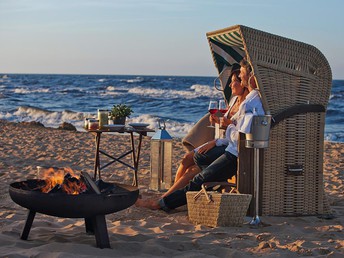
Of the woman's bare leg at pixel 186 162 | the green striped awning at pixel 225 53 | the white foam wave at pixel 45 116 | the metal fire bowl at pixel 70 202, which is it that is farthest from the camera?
the white foam wave at pixel 45 116

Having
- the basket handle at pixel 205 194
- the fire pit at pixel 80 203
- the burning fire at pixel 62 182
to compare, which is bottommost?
the basket handle at pixel 205 194

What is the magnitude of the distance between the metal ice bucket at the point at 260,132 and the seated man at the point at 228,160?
0.17 m

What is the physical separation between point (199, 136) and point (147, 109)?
19.2 meters

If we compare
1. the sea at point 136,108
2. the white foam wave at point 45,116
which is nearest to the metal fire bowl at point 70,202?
the sea at point 136,108

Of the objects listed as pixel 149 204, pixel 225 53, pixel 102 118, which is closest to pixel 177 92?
pixel 225 53

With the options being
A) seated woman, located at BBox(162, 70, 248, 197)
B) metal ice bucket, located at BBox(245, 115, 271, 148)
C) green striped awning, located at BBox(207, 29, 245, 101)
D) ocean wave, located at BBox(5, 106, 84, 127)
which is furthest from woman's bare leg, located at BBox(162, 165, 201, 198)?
ocean wave, located at BBox(5, 106, 84, 127)

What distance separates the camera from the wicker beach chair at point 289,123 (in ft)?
18.0

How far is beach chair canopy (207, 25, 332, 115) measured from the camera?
5418 millimetres

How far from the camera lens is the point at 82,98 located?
3247 cm

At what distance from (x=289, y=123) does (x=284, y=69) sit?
489 millimetres

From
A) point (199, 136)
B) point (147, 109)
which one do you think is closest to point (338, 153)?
point (199, 136)

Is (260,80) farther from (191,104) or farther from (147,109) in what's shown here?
(191,104)

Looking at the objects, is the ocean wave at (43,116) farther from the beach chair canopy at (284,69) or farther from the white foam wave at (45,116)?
the beach chair canopy at (284,69)

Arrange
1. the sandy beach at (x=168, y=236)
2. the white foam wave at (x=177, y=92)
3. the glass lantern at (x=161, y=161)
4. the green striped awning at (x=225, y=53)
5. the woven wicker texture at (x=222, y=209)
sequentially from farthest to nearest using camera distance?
the white foam wave at (x=177, y=92) → the glass lantern at (x=161, y=161) → the green striped awning at (x=225, y=53) → the woven wicker texture at (x=222, y=209) → the sandy beach at (x=168, y=236)
